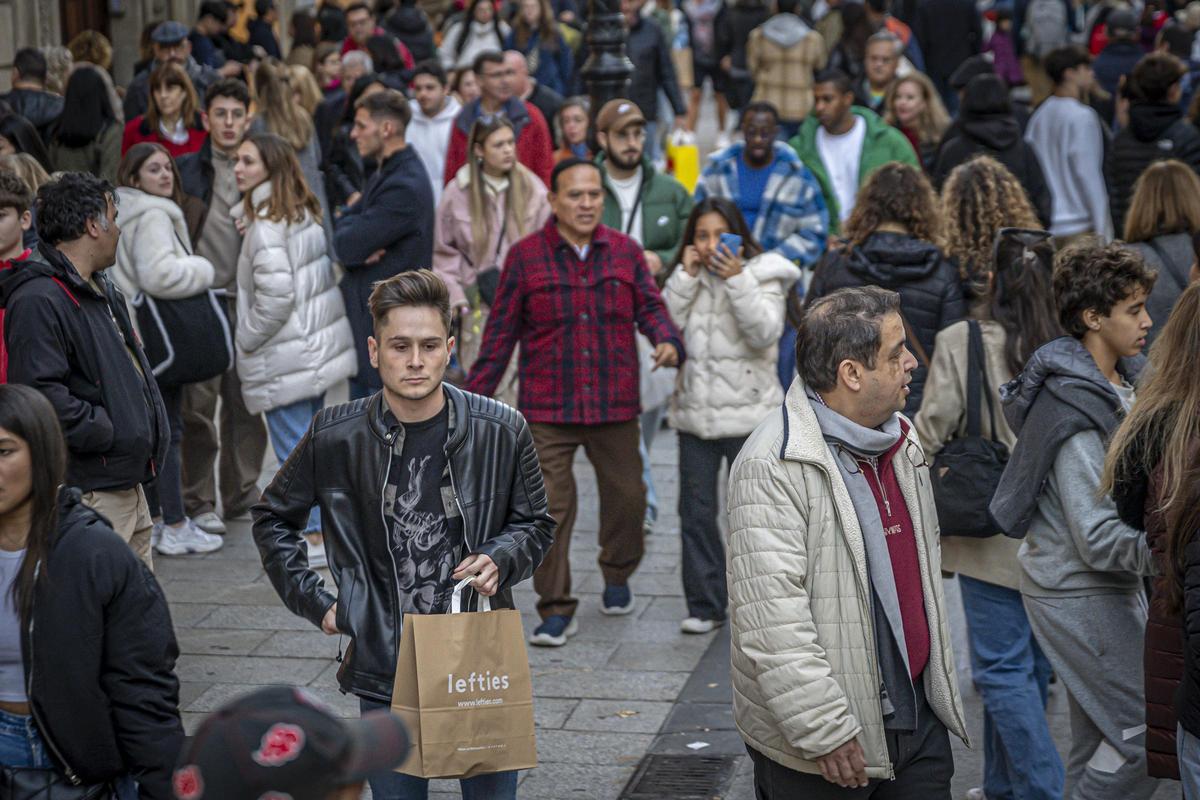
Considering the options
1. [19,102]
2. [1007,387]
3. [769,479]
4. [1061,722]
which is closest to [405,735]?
[769,479]

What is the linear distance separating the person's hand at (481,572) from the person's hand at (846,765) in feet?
3.12

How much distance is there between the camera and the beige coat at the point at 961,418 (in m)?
5.74

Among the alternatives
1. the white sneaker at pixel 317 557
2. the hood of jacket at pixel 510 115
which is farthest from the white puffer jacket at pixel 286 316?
the hood of jacket at pixel 510 115

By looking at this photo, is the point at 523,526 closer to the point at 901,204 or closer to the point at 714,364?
the point at 901,204

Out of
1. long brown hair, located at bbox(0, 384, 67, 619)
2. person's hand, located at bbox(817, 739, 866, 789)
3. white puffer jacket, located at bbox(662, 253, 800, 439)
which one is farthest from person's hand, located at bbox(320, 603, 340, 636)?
white puffer jacket, located at bbox(662, 253, 800, 439)

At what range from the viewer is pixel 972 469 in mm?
5734

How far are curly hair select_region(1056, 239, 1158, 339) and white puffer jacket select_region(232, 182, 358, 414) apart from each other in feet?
14.5

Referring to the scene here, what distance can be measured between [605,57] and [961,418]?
21.2 ft

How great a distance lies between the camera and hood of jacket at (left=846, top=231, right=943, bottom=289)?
6.79 metres

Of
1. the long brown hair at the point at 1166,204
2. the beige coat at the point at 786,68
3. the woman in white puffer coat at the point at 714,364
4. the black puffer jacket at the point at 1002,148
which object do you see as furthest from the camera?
the beige coat at the point at 786,68

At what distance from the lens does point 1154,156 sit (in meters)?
11.4

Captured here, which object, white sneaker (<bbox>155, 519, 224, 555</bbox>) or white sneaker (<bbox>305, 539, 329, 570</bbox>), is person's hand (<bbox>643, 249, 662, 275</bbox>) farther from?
white sneaker (<bbox>155, 519, 224, 555</bbox>)

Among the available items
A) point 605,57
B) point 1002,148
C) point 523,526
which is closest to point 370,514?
point 523,526

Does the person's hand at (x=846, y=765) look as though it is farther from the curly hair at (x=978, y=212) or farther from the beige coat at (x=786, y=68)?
the beige coat at (x=786, y=68)
